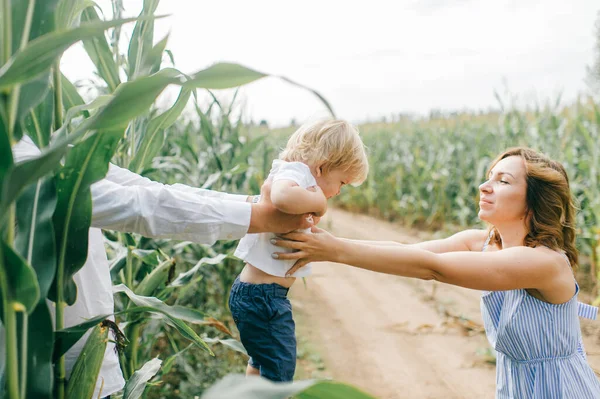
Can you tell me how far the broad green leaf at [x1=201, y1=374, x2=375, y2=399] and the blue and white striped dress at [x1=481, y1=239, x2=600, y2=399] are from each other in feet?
4.22

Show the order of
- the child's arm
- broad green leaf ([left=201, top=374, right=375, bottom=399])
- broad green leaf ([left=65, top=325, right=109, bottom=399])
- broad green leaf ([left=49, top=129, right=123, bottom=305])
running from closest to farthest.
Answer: broad green leaf ([left=201, top=374, right=375, bottom=399])
broad green leaf ([left=49, top=129, right=123, bottom=305])
broad green leaf ([left=65, top=325, right=109, bottom=399])
the child's arm

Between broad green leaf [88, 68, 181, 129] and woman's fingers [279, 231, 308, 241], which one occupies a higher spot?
broad green leaf [88, 68, 181, 129]

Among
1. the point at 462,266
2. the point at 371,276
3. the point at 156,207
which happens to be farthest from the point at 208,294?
the point at 156,207

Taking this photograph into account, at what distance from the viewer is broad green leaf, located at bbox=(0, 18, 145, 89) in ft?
2.74

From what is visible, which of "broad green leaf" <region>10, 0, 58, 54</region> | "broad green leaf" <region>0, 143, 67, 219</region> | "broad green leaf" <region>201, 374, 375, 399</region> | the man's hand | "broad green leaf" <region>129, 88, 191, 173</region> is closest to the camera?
"broad green leaf" <region>201, 374, 375, 399</region>

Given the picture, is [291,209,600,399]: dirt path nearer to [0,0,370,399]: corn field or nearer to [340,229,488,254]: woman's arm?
[340,229,488,254]: woman's arm

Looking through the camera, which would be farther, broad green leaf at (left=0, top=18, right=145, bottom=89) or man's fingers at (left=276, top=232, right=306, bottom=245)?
man's fingers at (left=276, top=232, right=306, bottom=245)

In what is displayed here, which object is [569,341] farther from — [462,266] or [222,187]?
[222,187]

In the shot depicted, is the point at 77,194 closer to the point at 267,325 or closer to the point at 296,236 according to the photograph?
the point at 296,236

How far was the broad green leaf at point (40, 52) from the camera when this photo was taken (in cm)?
83

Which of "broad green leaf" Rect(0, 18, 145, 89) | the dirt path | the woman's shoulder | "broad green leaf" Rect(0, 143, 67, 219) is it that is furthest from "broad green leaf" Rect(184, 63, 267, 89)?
the dirt path

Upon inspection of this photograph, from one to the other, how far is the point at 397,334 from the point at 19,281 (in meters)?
3.58

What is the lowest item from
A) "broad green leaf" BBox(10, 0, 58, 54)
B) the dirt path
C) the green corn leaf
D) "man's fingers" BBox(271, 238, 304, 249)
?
the dirt path

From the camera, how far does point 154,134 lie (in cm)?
183
